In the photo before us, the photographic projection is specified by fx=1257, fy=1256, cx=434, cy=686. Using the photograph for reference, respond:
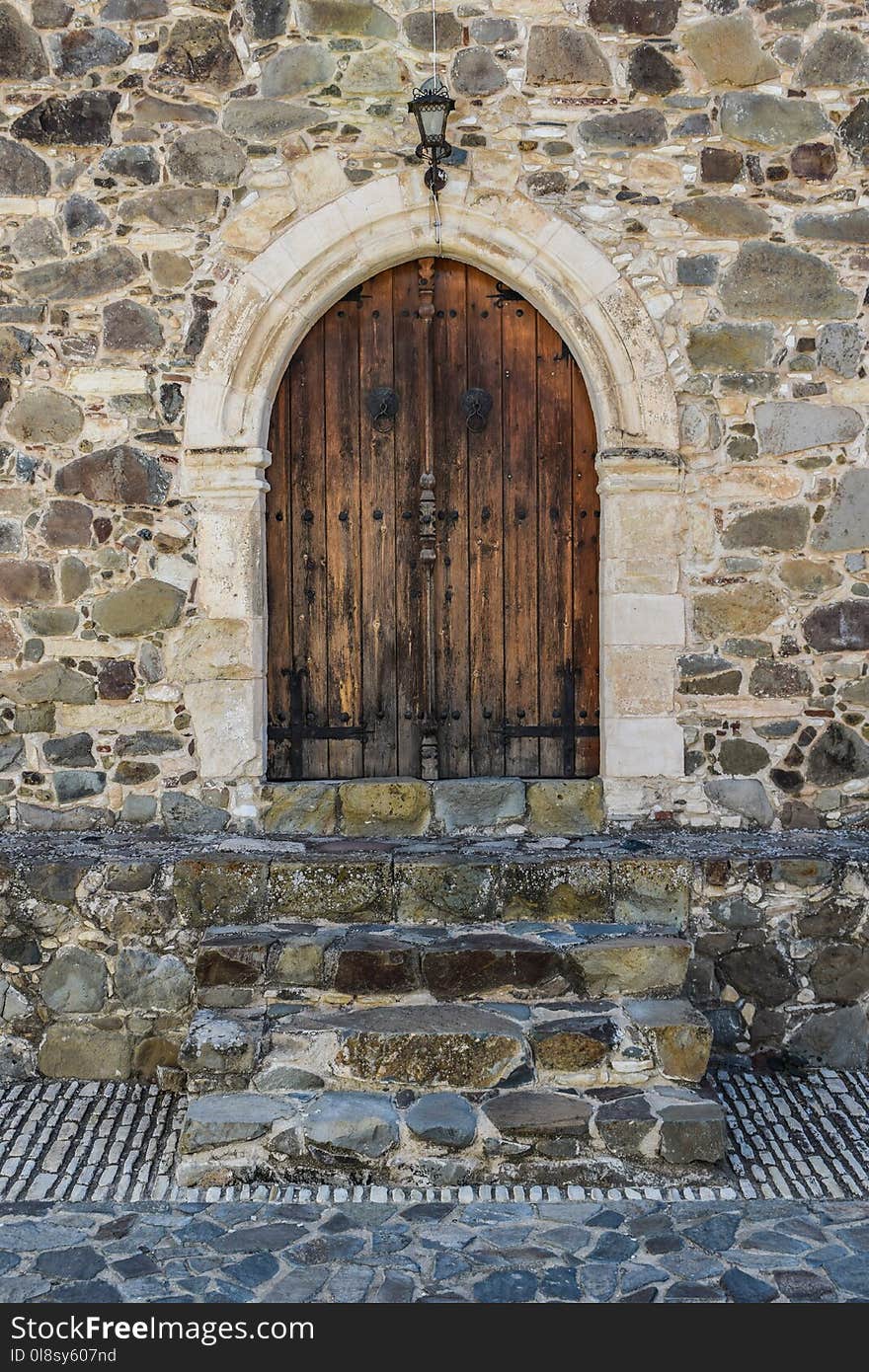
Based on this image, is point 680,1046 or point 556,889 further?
point 556,889

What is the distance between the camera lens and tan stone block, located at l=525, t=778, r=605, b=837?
4793mm

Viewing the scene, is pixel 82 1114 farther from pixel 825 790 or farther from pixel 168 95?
pixel 168 95

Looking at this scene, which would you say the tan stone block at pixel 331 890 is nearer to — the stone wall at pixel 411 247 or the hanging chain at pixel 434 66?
the stone wall at pixel 411 247

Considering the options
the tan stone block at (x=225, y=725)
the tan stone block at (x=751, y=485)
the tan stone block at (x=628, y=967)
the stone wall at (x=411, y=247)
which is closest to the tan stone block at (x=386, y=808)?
the tan stone block at (x=225, y=725)

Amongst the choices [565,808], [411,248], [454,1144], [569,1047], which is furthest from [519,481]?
[454,1144]

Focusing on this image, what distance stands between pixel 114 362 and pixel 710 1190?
11.4 ft

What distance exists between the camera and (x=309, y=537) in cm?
489

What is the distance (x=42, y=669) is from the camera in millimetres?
Result: 4703

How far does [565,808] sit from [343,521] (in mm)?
1406

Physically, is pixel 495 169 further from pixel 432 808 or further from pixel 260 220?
pixel 432 808

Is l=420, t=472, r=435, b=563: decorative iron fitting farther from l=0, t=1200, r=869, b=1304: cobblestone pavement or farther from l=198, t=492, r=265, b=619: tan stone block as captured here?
l=0, t=1200, r=869, b=1304: cobblestone pavement

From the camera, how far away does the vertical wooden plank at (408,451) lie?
193 inches

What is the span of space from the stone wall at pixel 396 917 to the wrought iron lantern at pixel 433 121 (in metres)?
2.47

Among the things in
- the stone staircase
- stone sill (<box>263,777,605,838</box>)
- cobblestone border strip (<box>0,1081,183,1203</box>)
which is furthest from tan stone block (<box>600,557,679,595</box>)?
cobblestone border strip (<box>0,1081,183,1203</box>)
